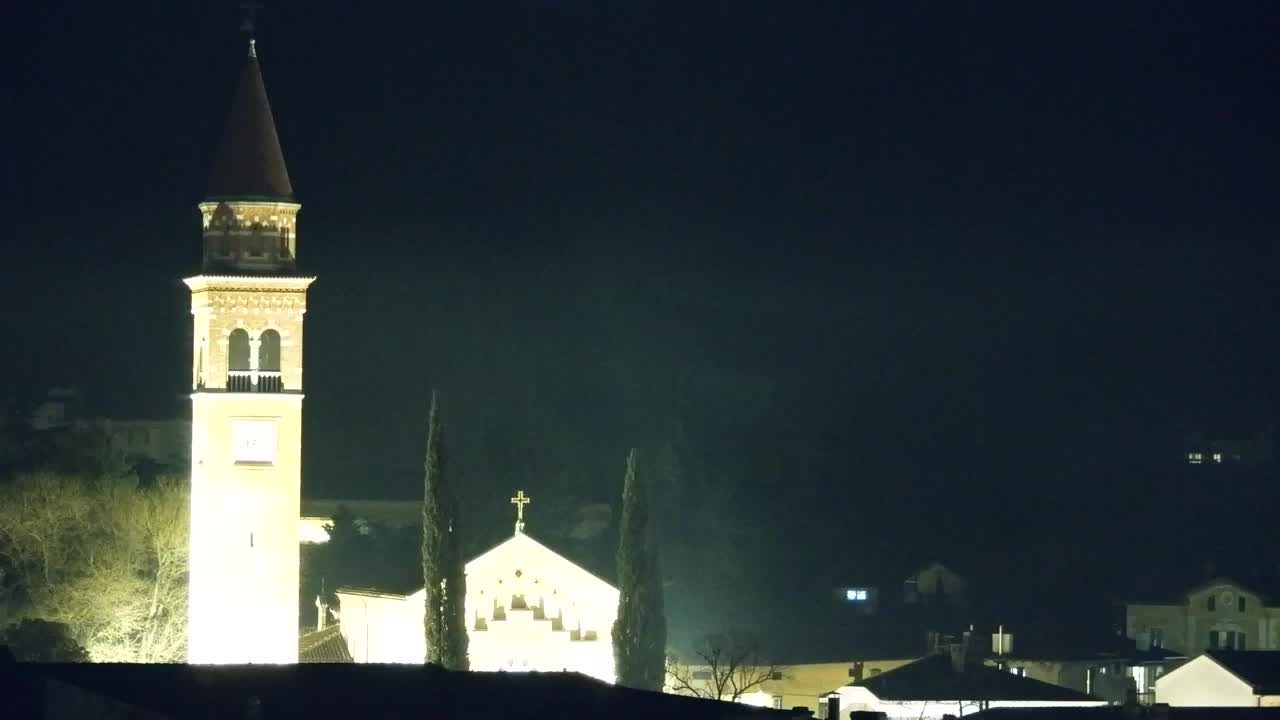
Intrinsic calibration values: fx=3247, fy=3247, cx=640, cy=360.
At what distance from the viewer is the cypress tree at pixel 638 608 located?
260 feet

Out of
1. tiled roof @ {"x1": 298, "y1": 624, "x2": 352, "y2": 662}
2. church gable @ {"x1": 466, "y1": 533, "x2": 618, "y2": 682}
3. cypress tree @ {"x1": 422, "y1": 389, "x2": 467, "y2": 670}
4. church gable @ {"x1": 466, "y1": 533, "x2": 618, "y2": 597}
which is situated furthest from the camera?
church gable @ {"x1": 466, "y1": 533, "x2": 618, "y2": 597}

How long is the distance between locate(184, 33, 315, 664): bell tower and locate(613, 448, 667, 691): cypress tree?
317 inches

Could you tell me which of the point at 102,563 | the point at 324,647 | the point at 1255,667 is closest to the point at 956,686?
the point at 1255,667

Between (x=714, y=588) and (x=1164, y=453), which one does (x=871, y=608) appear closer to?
(x=714, y=588)

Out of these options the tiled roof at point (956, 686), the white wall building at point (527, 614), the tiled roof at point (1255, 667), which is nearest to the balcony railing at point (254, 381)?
the white wall building at point (527, 614)

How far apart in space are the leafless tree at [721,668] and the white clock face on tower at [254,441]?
11.6m

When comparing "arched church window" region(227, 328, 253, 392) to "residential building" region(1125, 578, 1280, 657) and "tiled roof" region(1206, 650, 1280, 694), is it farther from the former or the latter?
"residential building" region(1125, 578, 1280, 657)

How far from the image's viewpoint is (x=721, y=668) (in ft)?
286

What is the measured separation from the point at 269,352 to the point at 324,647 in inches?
323

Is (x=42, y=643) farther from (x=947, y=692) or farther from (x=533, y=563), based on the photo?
(x=947, y=692)

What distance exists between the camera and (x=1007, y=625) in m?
92.4

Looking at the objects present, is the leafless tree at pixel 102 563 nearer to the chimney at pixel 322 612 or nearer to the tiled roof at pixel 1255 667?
the chimney at pixel 322 612

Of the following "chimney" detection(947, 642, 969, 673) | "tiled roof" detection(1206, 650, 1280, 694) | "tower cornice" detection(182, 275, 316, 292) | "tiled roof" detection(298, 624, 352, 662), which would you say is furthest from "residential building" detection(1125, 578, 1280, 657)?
"tower cornice" detection(182, 275, 316, 292)

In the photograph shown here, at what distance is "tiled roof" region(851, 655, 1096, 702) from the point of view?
69438mm
